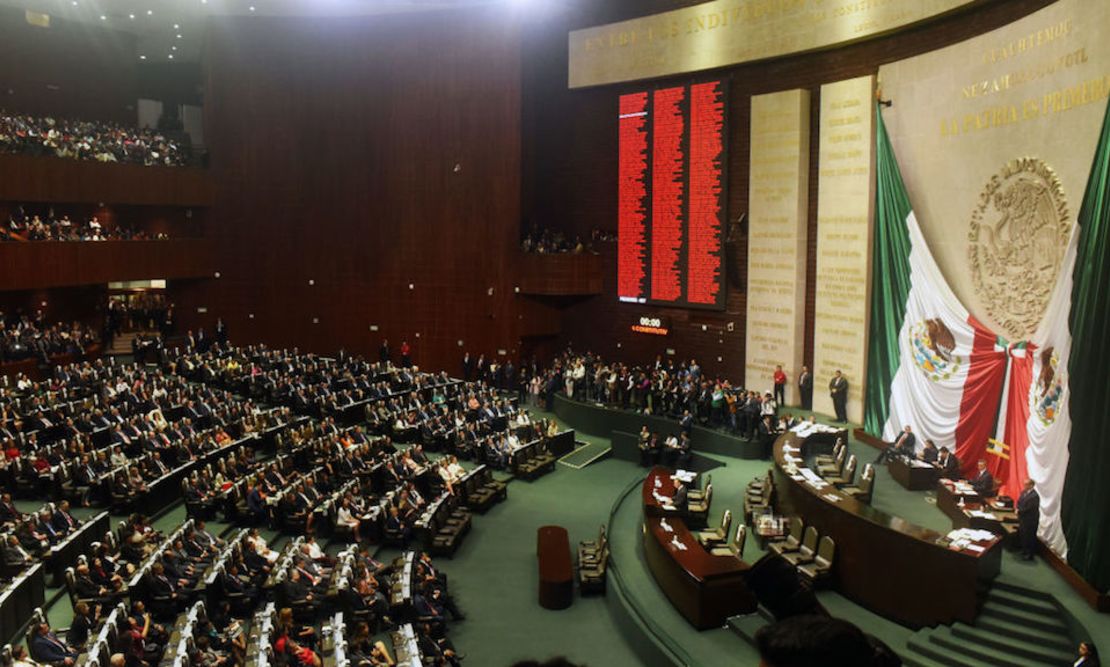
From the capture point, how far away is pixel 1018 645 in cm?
927

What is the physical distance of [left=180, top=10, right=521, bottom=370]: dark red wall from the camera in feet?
83.7

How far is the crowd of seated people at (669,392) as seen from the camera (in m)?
17.9

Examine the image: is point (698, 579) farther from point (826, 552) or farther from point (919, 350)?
point (919, 350)

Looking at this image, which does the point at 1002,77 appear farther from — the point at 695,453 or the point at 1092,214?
the point at 695,453

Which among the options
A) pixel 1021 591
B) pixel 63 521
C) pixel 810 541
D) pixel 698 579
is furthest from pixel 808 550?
pixel 63 521

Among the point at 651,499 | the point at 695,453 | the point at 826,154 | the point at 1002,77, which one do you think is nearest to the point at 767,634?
the point at 651,499

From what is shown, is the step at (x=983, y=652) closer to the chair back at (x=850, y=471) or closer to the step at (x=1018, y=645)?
the step at (x=1018, y=645)

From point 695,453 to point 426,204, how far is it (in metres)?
11.7

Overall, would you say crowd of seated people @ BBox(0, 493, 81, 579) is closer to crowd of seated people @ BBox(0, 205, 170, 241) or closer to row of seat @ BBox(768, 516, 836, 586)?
row of seat @ BBox(768, 516, 836, 586)

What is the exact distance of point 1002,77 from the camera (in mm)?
13352

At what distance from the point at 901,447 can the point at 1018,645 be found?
5383 mm

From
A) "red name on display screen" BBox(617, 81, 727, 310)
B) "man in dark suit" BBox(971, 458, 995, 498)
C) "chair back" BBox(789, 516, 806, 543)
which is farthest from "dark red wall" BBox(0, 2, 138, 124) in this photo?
"man in dark suit" BBox(971, 458, 995, 498)

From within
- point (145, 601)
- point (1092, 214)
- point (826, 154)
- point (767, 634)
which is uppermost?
point (826, 154)

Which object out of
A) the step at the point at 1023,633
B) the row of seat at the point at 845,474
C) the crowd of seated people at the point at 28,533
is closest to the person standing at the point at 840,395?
the row of seat at the point at 845,474
